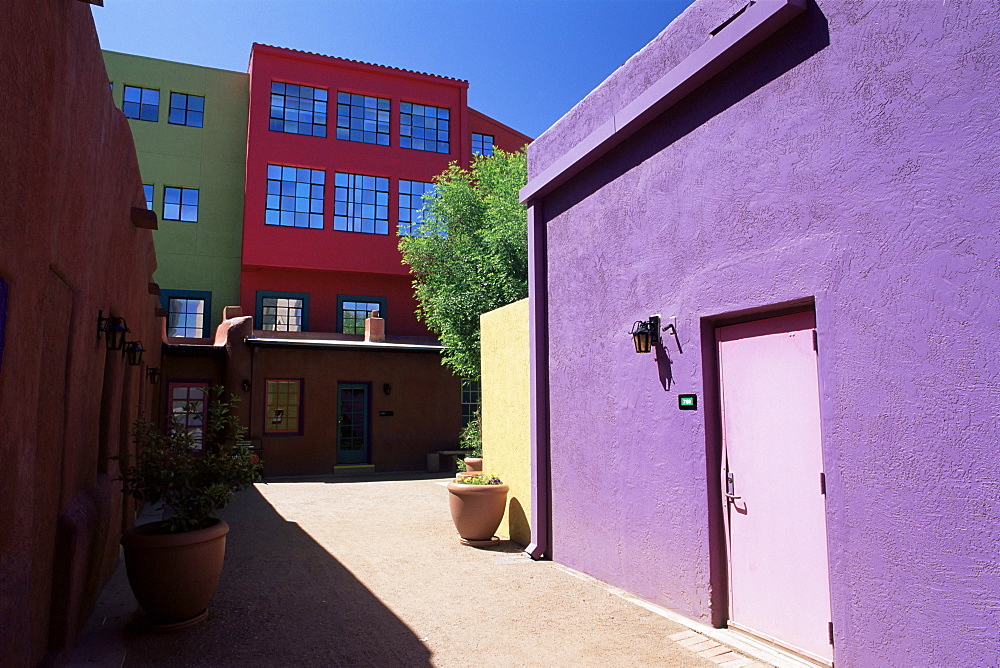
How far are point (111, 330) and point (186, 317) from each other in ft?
52.4

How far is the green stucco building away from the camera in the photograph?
2064 cm

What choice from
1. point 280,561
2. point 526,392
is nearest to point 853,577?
point 526,392

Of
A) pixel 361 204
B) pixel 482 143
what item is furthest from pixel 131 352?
pixel 482 143

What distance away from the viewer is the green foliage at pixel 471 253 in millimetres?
15523

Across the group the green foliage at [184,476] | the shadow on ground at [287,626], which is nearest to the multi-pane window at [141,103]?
the shadow on ground at [287,626]

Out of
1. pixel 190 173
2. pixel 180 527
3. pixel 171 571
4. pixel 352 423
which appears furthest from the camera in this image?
pixel 190 173

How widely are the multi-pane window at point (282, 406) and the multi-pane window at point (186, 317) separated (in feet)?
17.5

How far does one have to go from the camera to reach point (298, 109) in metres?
21.3

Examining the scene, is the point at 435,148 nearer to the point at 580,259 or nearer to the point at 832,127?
the point at 580,259

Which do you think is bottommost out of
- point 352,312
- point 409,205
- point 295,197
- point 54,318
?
point 54,318

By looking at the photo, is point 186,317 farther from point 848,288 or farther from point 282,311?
point 848,288

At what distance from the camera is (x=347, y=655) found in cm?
458

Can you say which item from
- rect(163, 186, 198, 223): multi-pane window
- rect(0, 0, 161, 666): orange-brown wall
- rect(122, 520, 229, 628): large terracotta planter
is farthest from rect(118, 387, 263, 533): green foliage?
rect(163, 186, 198, 223): multi-pane window

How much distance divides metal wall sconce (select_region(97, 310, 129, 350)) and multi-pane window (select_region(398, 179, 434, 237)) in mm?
16018
